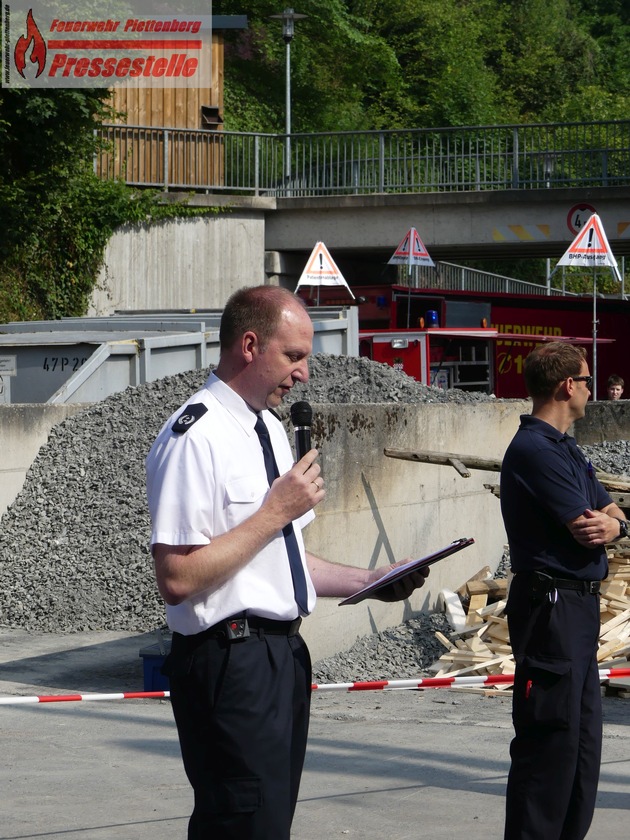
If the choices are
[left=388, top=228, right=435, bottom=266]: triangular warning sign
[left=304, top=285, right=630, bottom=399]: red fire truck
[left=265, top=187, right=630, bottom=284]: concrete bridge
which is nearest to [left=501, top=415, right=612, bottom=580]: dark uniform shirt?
[left=304, top=285, right=630, bottom=399]: red fire truck

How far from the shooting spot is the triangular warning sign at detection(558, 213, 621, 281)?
19.5 m

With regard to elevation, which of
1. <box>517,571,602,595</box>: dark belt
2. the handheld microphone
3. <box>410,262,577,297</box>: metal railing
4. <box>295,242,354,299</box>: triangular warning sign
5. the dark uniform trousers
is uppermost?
<box>410,262,577,297</box>: metal railing

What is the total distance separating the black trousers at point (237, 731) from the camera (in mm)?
3160

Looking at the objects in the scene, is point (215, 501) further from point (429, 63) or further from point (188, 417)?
point (429, 63)

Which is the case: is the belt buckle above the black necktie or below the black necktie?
below

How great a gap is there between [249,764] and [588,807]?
1.63m

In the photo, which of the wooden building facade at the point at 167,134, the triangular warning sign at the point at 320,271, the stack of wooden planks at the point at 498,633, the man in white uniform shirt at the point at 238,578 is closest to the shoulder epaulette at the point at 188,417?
the man in white uniform shirt at the point at 238,578

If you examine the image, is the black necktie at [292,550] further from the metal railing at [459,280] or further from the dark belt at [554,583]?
the metal railing at [459,280]

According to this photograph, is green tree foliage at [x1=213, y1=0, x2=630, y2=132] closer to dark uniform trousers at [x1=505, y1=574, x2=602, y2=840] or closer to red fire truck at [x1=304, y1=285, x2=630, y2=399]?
red fire truck at [x1=304, y1=285, x2=630, y2=399]

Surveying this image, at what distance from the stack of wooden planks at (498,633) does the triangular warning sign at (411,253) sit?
14.7 metres

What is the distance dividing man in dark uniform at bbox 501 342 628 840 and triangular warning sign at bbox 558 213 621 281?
1510 cm

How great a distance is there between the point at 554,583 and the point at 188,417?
166 cm

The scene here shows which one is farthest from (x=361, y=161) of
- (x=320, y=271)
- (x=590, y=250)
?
(x=590, y=250)

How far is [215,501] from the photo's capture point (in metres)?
3.22
